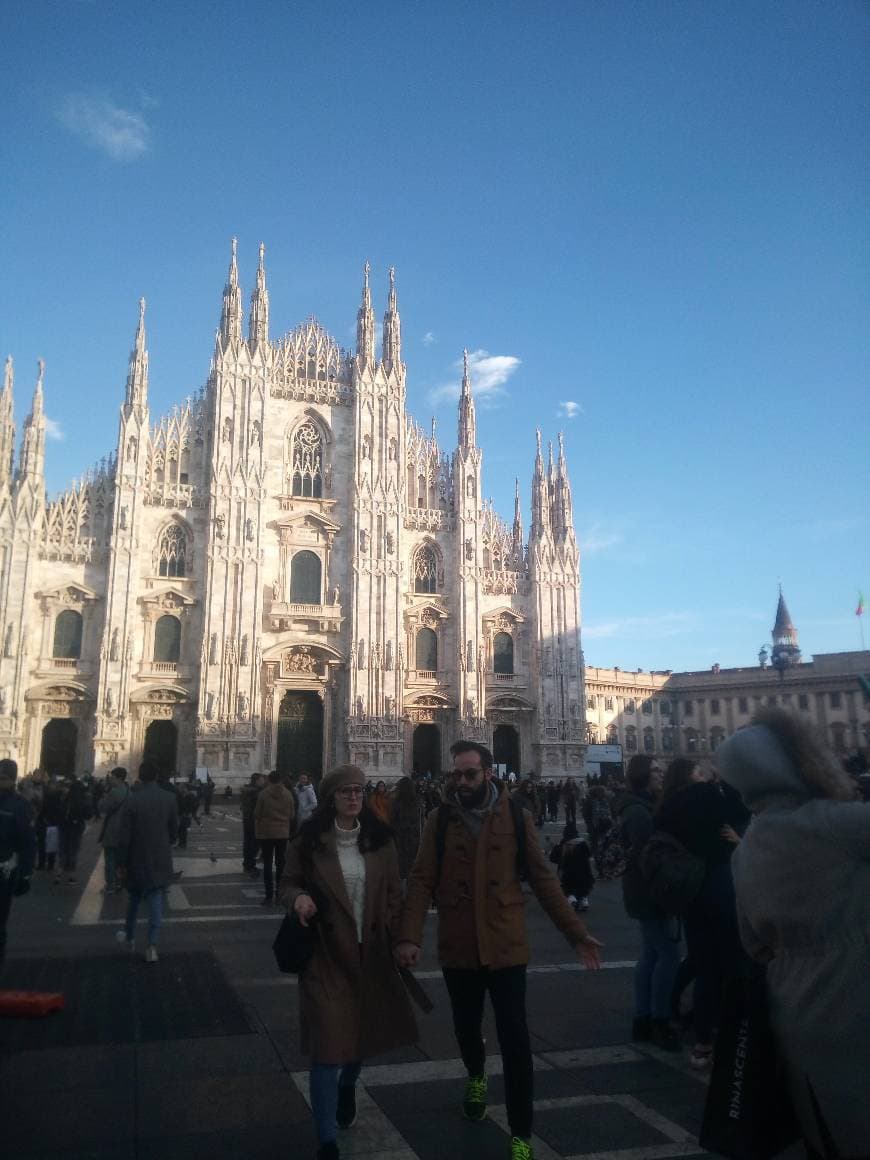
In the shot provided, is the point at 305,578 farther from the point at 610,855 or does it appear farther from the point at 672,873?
the point at 672,873

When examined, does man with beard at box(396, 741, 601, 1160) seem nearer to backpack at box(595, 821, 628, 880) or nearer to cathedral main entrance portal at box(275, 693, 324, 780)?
backpack at box(595, 821, 628, 880)

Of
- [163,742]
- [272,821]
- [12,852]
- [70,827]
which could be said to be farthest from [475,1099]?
[163,742]

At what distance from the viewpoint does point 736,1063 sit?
2.41m

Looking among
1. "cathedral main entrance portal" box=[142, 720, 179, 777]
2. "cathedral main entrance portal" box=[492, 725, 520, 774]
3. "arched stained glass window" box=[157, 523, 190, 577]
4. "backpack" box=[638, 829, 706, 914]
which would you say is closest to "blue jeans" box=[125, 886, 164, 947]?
"backpack" box=[638, 829, 706, 914]

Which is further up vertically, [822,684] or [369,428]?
[369,428]

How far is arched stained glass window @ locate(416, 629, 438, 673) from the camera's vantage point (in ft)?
129

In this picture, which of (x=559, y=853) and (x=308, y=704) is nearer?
(x=559, y=853)

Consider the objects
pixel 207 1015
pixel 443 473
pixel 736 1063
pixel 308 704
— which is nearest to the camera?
pixel 736 1063

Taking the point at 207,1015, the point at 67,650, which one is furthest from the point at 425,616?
the point at 207,1015

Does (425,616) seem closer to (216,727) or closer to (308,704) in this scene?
(308,704)

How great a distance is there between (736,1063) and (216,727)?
1315 inches

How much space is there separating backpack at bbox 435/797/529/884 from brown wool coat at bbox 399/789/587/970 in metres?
0.02

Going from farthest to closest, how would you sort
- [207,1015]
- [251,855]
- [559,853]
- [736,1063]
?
1. [251,855]
2. [559,853]
3. [207,1015]
4. [736,1063]

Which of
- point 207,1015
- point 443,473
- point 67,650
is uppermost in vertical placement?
point 443,473
